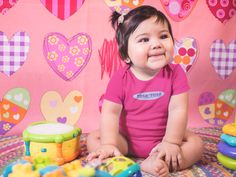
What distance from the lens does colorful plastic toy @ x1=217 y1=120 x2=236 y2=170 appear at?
0.96 m

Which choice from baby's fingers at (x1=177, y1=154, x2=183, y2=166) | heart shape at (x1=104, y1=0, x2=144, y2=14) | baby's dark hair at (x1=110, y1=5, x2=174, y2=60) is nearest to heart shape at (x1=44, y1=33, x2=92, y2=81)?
heart shape at (x1=104, y1=0, x2=144, y2=14)

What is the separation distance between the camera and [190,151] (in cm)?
102

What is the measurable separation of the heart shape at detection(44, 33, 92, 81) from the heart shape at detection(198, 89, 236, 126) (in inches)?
19.3

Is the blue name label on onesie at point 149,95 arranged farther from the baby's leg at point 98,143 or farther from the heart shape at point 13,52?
the heart shape at point 13,52

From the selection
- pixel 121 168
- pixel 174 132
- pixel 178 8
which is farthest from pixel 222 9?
pixel 121 168

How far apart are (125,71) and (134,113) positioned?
12cm

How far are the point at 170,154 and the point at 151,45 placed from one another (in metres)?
0.29

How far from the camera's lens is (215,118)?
4.88 feet

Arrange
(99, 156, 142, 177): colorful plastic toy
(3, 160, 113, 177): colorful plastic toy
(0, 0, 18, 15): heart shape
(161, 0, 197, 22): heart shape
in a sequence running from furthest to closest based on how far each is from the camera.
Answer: (161, 0, 197, 22): heart shape, (0, 0, 18, 15): heart shape, (99, 156, 142, 177): colorful plastic toy, (3, 160, 113, 177): colorful plastic toy

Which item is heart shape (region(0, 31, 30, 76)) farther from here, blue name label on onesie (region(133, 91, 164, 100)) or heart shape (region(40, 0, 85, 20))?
blue name label on onesie (region(133, 91, 164, 100))

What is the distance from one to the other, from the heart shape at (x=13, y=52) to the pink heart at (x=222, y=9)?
0.69 metres

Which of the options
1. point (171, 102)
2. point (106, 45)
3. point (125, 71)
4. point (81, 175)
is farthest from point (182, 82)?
point (81, 175)

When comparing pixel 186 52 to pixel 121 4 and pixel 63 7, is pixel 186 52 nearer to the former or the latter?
pixel 121 4

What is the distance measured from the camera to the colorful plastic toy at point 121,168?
2.61 feet
